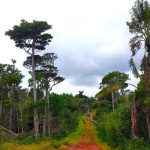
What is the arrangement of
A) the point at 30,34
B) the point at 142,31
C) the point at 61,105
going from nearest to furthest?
the point at 142,31 < the point at 30,34 < the point at 61,105

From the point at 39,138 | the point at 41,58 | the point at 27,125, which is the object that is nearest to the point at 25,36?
the point at 41,58

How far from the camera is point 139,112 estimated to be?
26.9 m

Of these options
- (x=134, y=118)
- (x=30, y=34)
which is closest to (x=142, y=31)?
(x=134, y=118)

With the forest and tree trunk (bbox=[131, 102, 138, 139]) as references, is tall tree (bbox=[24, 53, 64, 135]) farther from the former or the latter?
tree trunk (bbox=[131, 102, 138, 139])

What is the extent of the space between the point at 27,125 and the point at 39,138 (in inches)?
988

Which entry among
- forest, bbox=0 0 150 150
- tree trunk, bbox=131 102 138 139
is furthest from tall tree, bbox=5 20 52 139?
tree trunk, bbox=131 102 138 139

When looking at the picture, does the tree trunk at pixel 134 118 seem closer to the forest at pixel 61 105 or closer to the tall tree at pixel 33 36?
the forest at pixel 61 105

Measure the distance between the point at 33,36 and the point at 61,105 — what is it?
14.7 meters

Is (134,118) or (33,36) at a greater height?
(33,36)

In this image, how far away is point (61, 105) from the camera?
5759 cm

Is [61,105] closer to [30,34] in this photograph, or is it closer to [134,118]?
[30,34]

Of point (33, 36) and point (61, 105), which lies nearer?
point (33, 36)

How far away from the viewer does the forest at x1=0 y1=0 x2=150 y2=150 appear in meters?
25.0

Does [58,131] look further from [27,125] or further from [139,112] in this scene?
[139,112]
